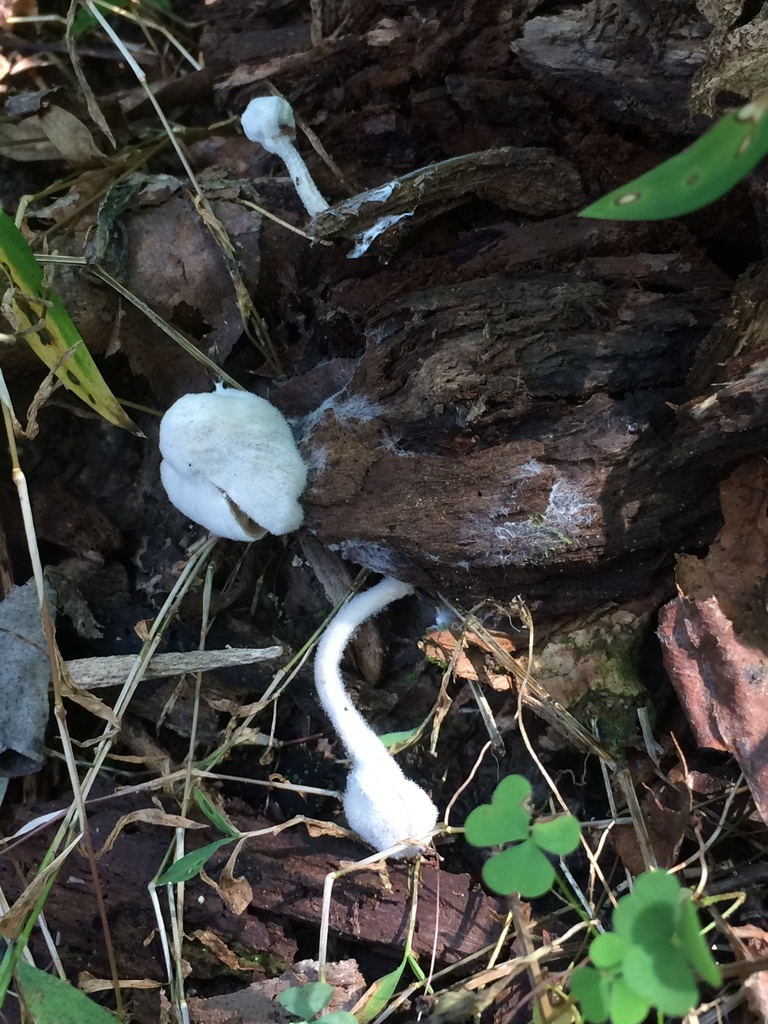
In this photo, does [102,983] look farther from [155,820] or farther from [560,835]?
[560,835]

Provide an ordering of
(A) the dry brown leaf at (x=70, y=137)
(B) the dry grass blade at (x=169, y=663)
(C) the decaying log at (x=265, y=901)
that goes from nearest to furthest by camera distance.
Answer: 1. (C) the decaying log at (x=265, y=901)
2. (B) the dry grass blade at (x=169, y=663)
3. (A) the dry brown leaf at (x=70, y=137)

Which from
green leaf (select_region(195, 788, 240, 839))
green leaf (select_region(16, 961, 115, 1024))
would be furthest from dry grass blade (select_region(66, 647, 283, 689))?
green leaf (select_region(16, 961, 115, 1024))

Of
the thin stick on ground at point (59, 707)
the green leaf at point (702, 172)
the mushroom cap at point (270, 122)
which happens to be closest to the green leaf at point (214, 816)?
the thin stick on ground at point (59, 707)

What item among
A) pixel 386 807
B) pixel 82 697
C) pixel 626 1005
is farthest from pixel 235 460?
pixel 626 1005

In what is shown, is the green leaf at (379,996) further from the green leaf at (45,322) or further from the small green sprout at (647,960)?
the green leaf at (45,322)

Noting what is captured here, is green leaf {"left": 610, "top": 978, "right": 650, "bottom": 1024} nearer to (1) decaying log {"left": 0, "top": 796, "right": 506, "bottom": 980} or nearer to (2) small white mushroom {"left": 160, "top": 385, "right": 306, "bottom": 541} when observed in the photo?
(1) decaying log {"left": 0, "top": 796, "right": 506, "bottom": 980}

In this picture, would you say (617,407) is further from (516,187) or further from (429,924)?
(429,924)
